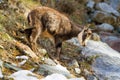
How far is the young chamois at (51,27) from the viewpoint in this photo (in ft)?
33.2

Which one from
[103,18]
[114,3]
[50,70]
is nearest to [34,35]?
[50,70]

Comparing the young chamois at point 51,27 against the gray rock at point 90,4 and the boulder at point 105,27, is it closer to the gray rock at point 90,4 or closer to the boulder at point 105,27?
the boulder at point 105,27

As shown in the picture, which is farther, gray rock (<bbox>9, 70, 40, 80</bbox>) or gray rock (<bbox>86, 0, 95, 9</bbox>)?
gray rock (<bbox>86, 0, 95, 9</bbox>)

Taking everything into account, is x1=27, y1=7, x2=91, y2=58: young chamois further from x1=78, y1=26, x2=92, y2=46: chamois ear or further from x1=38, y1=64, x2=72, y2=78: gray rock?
x1=38, y1=64, x2=72, y2=78: gray rock

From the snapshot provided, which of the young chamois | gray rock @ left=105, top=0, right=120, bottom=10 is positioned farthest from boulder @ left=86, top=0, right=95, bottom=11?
the young chamois

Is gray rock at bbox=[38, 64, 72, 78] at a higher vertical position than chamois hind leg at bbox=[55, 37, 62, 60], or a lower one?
lower

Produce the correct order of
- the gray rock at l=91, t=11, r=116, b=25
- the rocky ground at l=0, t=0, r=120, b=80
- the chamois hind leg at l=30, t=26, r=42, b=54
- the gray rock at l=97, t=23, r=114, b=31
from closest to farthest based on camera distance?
the rocky ground at l=0, t=0, r=120, b=80 < the chamois hind leg at l=30, t=26, r=42, b=54 < the gray rock at l=97, t=23, r=114, b=31 < the gray rock at l=91, t=11, r=116, b=25

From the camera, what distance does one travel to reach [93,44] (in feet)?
44.1

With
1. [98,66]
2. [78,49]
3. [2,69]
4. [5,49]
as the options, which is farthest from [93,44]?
[2,69]

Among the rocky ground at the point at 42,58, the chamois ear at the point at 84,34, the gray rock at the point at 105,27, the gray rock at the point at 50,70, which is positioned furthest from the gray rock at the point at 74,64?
the gray rock at the point at 105,27

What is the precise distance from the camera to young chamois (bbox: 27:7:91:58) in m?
10.1

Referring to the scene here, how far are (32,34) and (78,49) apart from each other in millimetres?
2443

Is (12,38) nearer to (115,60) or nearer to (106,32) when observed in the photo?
(115,60)

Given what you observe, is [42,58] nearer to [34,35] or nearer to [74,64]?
[34,35]
